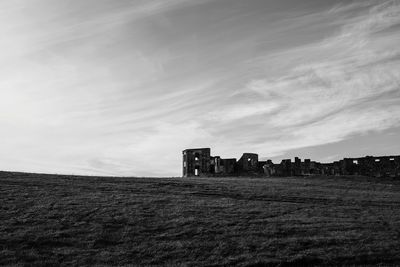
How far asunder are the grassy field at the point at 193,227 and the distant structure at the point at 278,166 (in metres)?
25.6

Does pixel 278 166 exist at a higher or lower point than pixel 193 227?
higher

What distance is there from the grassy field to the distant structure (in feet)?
83.9

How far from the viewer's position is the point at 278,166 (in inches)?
2781

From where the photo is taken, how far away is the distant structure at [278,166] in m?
65.2

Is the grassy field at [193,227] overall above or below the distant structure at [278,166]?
below

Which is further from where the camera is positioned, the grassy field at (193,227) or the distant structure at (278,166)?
the distant structure at (278,166)

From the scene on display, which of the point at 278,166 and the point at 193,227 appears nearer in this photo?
the point at 193,227

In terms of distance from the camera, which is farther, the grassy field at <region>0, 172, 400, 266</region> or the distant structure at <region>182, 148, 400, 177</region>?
the distant structure at <region>182, 148, 400, 177</region>

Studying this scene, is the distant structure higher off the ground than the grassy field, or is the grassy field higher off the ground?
the distant structure

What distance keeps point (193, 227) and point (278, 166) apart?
4631 cm

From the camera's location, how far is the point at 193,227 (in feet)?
85.9

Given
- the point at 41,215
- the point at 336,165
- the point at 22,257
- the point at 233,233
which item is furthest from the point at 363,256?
Result: the point at 336,165

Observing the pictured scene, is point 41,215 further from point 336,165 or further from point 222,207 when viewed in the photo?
point 336,165

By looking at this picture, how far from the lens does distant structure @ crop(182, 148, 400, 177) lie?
65250 millimetres
